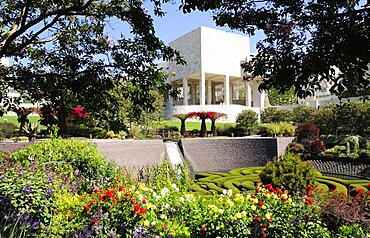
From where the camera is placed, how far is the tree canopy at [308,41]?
1.47 m

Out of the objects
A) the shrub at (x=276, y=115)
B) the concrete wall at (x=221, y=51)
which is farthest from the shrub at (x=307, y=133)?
the concrete wall at (x=221, y=51)

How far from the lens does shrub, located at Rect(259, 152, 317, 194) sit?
24.6 ft

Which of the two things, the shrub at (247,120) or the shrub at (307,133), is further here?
the shrub at (247,120)

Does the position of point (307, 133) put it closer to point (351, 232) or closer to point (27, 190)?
point (351, 232)

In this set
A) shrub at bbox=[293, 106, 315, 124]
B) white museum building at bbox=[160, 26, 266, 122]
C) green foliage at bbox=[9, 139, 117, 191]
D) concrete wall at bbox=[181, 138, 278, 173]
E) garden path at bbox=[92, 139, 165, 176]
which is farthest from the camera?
white museum building at bbox=[160, 26, 266, 122]

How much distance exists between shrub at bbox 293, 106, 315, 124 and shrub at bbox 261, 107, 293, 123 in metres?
0.52

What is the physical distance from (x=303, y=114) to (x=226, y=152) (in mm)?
13837

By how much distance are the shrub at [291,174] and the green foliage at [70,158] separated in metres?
3.51

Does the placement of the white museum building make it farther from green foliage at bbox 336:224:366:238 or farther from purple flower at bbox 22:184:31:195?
purple flower at bbox 22:184:31:195

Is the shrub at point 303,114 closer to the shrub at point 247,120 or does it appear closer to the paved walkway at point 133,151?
the shrub at point 247,120

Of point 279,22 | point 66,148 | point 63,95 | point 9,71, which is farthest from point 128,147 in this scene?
point 279,22

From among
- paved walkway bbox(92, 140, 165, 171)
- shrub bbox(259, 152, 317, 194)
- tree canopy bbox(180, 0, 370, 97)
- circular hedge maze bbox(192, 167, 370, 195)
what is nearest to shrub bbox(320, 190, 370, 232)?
shrub bbox(259, 152, 317, 194)

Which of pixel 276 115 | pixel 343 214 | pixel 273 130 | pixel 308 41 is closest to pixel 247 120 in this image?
pixel 273 130

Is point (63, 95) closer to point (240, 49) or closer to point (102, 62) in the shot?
point (102, 62)
